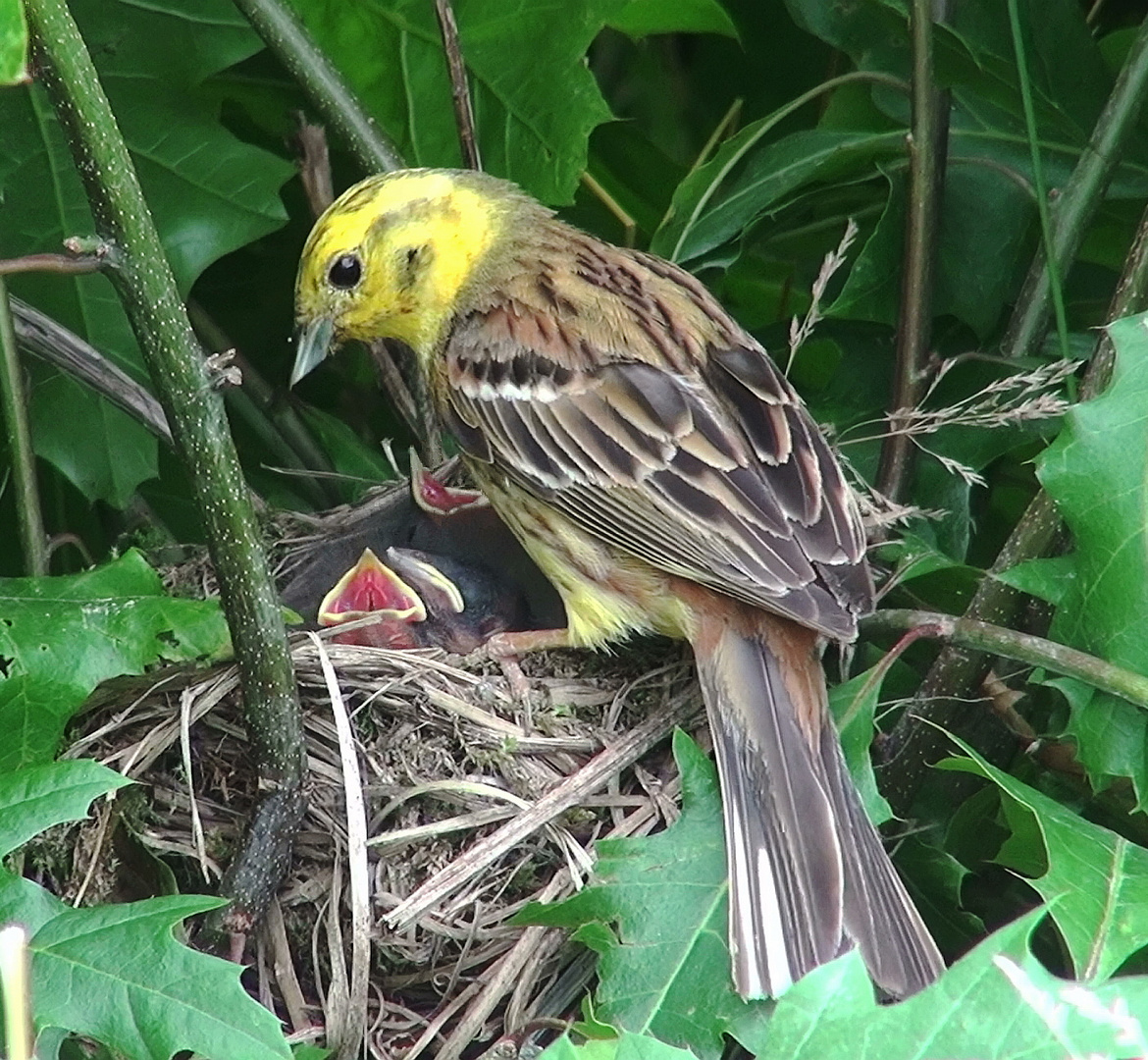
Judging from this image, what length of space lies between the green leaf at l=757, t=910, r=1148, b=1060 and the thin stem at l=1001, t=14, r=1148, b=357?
182 cm

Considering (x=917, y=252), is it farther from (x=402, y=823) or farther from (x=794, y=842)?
(x=402, y=823)

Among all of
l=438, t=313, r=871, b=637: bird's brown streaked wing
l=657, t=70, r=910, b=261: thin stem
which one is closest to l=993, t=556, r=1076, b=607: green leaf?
l=438, t=313, r=871, b=637: bird's brown streaked wing

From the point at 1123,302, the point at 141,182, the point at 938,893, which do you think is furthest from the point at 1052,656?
the point at 141,182

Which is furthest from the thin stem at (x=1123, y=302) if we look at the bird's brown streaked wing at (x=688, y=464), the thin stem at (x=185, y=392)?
the thin stem at (x=185, y=392)

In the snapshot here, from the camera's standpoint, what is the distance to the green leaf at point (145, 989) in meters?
2.09

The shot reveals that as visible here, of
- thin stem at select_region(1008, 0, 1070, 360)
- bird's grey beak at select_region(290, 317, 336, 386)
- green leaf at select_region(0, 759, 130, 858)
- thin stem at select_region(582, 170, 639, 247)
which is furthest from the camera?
thin stem at select_region(582, 170, 639, 247)

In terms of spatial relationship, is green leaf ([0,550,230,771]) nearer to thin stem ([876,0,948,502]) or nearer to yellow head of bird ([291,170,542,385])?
yellow head of bird ([291,170,542,385])

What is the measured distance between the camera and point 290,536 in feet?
12.2

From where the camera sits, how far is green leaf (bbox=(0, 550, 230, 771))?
257cm

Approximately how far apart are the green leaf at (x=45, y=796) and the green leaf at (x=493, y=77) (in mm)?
1727

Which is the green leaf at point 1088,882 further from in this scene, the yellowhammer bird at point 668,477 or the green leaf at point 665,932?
the green leaf at point 665,932

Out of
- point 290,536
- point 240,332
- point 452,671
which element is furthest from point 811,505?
point 240,332

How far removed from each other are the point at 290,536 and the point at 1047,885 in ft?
6.28

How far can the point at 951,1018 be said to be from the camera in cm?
154
